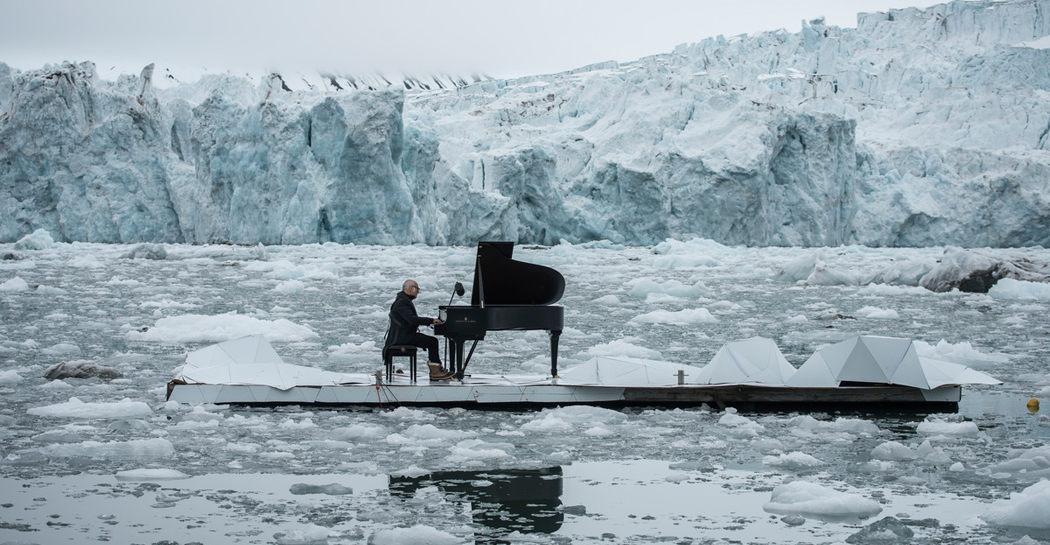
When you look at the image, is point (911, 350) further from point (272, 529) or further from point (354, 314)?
point (354, 314)

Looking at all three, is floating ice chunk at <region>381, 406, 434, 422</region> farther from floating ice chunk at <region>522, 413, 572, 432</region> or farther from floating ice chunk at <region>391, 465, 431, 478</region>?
floating ice chunk at <region>391, 465, 431, 478</region>

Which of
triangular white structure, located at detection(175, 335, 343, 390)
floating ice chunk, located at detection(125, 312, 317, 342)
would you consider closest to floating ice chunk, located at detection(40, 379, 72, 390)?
triangular white structure, located at detection(175, 335, 343, 390)

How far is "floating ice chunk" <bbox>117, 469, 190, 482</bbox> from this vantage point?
455 cm

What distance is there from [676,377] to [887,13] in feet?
294

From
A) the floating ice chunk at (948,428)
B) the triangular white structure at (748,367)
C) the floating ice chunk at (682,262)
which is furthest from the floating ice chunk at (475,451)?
the floating ice chunk at (682,262)

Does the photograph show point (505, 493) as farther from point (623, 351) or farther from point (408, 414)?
point (623, 351)

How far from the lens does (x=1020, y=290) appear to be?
1756cm

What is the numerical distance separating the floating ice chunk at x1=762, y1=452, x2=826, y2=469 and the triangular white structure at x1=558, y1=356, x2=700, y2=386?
1830mm

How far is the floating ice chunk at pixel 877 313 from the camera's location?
13898mm

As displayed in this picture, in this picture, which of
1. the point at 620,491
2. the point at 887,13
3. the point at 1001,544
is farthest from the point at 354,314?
the point at 887,13

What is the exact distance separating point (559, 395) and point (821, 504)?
2.76 m

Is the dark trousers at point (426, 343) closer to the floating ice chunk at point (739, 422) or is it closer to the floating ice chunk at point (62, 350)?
the floating ice chunk at point (739, 422)

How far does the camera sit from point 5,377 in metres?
7.42

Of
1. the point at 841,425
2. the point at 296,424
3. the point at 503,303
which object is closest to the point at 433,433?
the point at 296,424
